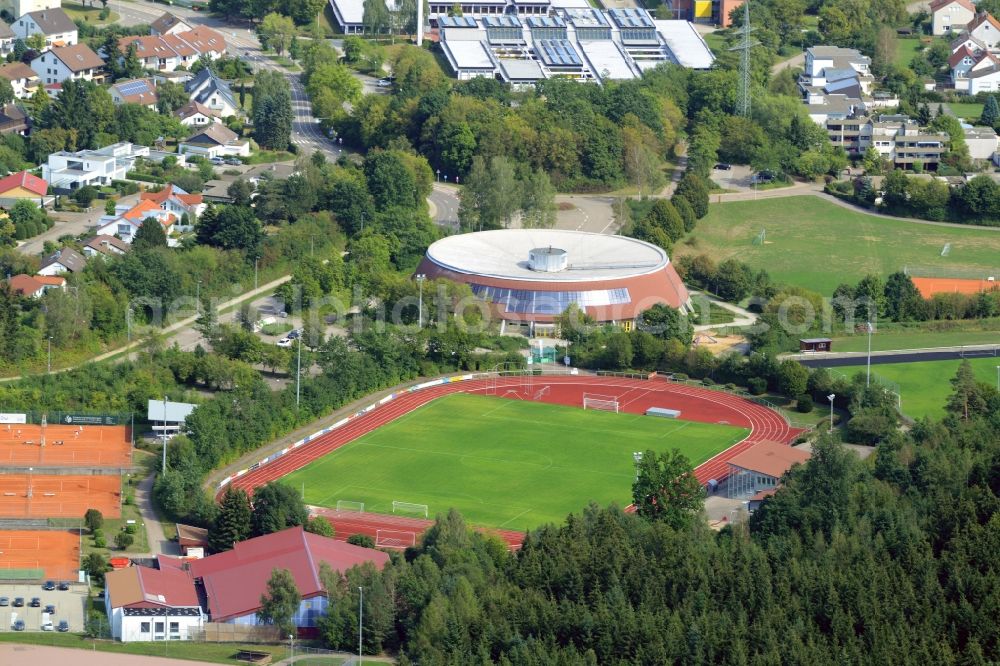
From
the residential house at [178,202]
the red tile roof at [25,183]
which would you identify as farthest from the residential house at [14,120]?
the residential house at [178,202]

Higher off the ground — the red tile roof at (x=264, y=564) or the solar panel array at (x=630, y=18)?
the solar panel array at (x=630, y=18)

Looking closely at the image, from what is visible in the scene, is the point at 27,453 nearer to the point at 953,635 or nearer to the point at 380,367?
the point at 380,367

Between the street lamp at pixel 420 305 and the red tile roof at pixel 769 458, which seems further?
the street lamp at pixel 420 305

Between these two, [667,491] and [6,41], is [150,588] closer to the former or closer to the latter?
[667,491]

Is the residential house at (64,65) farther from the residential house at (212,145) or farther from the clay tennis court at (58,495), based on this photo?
the clay tennis court at (58,495)

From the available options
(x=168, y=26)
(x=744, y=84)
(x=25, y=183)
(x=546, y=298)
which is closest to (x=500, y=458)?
(x=546, y=298)

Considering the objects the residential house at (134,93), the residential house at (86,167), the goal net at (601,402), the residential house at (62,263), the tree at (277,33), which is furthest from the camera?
the tree at (277,33)
